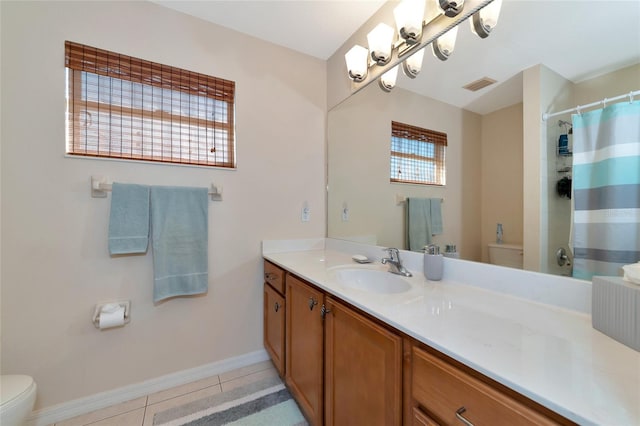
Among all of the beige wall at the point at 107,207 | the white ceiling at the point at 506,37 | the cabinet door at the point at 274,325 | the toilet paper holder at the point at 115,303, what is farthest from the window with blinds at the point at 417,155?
the toilet paper holder at the point at 115,303

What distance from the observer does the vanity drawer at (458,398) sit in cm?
49

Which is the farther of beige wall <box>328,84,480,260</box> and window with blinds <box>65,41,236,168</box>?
window with blinds <box>65,41,236,168</box>

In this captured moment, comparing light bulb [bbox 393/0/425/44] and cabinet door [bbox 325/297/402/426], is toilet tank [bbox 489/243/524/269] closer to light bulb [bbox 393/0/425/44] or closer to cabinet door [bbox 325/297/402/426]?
cabinet door [bbox 325/297/402/426]

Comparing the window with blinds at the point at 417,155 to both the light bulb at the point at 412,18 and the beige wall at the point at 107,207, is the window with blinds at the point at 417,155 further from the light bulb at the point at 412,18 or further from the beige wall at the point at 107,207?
the beige wall at the point at 107,207

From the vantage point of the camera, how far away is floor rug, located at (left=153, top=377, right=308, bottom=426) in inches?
52.0

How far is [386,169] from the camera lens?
164 centimetres

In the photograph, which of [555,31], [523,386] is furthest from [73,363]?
[555,31]

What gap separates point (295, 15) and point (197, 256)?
5.66 feet

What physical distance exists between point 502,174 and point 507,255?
333mm

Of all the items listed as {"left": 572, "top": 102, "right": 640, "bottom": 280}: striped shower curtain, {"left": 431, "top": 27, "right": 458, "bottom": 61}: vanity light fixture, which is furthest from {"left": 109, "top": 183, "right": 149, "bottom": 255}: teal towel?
{"left": 572, "top": 102, "right": 640, "bottom": 280}: striped shower curtain

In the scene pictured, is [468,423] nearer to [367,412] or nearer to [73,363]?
[367,412]

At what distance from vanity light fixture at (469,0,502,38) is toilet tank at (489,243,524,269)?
891mm

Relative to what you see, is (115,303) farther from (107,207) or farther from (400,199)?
(400,199)

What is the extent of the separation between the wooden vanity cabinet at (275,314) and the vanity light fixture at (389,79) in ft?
4.39
